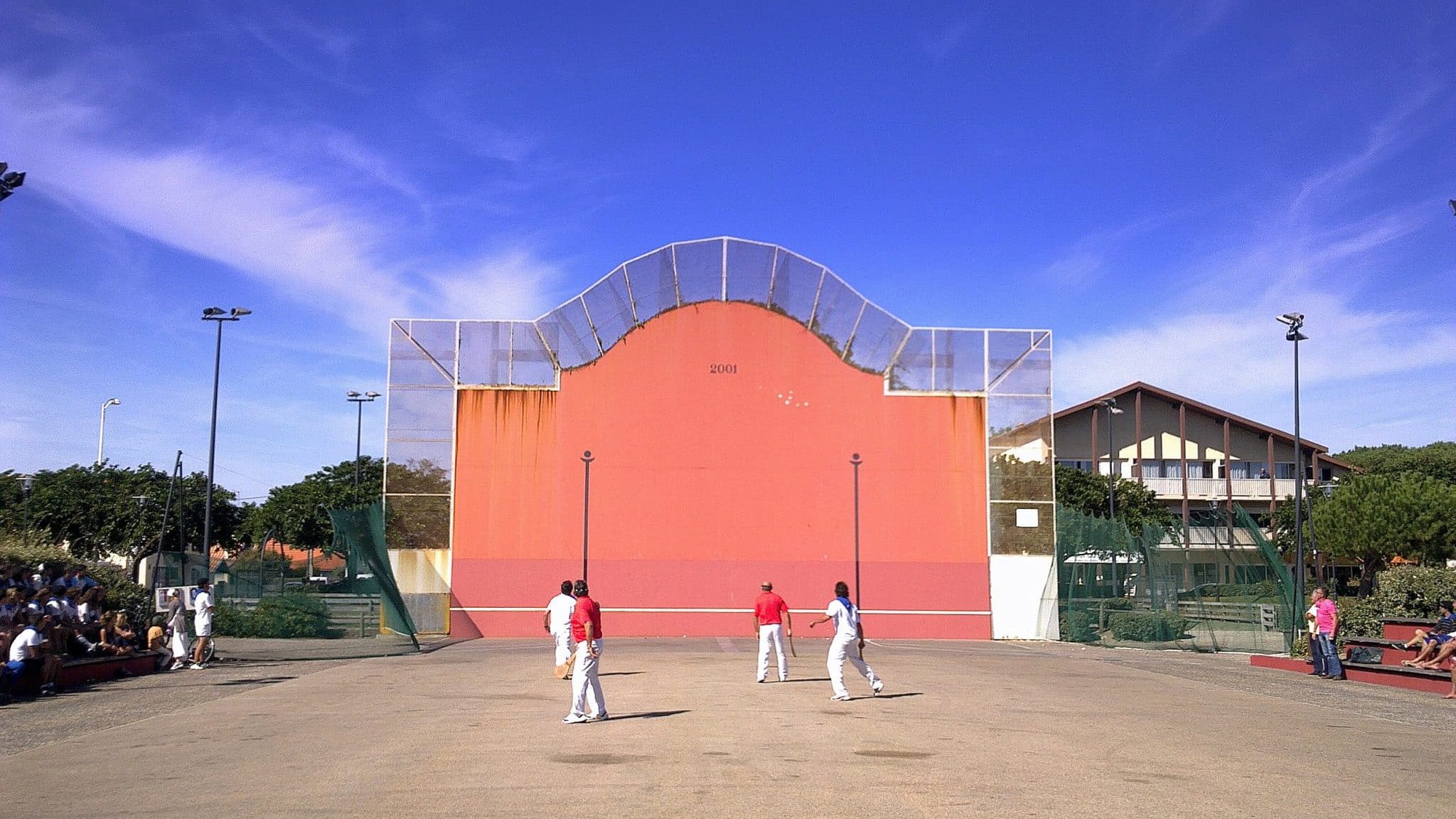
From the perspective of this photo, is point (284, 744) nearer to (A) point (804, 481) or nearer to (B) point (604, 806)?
(B) point (604, 806)

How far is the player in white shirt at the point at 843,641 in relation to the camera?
16031 mm

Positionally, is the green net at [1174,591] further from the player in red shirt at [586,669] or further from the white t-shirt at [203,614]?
the white t-shirt at [203,614]

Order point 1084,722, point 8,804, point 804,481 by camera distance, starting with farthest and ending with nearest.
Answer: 1. point 804,481
2. point 1084,722
3. point 8,804

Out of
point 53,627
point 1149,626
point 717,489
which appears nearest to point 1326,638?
point 1149,626

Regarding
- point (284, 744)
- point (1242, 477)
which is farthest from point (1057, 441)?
point (284, 744)

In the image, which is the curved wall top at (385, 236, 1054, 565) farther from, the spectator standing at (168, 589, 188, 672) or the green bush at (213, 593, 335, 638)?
the spectator standing at (168, 589, 188, 672)

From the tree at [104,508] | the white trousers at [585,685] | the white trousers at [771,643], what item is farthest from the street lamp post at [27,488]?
the white trousers at [585,685]

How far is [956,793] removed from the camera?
930 centimetres

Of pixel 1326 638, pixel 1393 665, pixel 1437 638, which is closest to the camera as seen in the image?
pixel 1437 638

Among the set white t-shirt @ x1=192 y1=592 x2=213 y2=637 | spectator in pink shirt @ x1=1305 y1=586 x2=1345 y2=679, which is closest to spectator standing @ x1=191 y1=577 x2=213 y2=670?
white t-shirt @ x1=192 y1=592 x2=213 y2=637

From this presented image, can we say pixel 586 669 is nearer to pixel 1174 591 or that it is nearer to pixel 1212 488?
pixel 1174 591

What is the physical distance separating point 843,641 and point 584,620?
399cm

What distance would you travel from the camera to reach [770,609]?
65.0 ft

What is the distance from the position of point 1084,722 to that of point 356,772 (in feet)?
27.5
